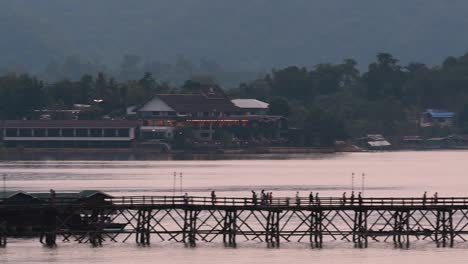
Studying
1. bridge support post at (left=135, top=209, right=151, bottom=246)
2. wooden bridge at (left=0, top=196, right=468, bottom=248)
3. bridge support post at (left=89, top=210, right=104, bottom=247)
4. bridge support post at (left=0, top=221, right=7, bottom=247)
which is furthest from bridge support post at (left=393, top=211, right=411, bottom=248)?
bridge support post at (left=0, top=221, right=7, bottom=247)

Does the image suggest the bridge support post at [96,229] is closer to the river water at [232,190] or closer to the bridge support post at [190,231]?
the river water at [232,190]

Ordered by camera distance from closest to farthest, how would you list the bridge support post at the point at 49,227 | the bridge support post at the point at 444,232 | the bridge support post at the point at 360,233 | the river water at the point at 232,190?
the river water at the point at 232,190, the bridge support post at the point at 49,227, the bridge support post at the point at 360,233, the bridge support post at the point at 444,232

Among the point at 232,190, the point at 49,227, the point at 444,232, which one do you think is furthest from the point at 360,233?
the point at 232,190

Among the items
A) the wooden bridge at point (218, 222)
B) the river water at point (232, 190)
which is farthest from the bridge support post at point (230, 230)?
the river water at point (232, 190)

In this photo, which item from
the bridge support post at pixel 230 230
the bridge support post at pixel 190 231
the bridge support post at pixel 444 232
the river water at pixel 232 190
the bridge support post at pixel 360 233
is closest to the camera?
the river water at pixel 232 190

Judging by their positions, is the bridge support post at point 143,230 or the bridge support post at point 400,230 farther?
the bridge support post at point 400,230

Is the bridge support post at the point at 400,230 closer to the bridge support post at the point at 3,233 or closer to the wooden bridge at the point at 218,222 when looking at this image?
the wooden bridge at the point at 218,222

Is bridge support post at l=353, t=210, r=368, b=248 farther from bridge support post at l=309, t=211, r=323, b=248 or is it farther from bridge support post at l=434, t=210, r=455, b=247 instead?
bridge support post at l=434, t=210, r=455, b=247

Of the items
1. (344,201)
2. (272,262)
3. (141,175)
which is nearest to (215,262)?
(272,262)

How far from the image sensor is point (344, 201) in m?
92.0

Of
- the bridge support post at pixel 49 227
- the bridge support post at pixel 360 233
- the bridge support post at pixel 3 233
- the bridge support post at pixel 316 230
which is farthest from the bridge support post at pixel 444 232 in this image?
the bridge support post at pixel 3 233

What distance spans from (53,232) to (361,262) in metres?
18.5

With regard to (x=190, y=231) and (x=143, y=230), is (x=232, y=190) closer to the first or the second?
(x=143, y=230)

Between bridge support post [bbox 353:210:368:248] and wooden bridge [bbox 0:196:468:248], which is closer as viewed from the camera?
wooden bridge [bbox 0:196:468:248]
